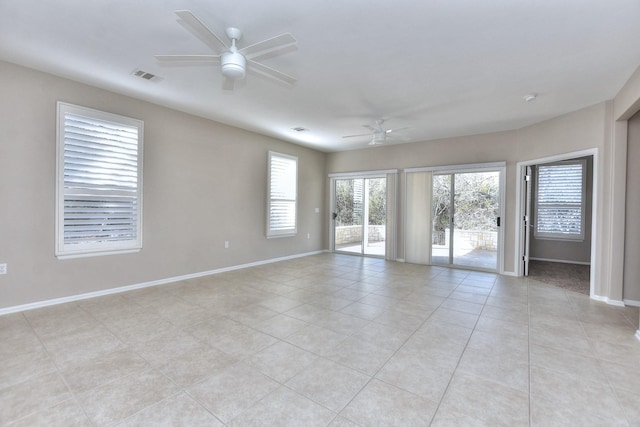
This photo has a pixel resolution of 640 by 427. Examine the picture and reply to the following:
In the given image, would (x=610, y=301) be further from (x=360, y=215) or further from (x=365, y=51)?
(x=360, y=215)

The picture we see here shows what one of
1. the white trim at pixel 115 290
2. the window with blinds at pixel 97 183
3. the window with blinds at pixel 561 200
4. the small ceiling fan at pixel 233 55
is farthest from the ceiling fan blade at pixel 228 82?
the window with blinds at pixel 561 200

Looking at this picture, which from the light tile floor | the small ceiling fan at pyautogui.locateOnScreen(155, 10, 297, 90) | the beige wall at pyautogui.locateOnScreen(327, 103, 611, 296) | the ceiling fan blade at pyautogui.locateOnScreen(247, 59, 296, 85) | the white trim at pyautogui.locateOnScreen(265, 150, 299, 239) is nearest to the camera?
the light tile floor

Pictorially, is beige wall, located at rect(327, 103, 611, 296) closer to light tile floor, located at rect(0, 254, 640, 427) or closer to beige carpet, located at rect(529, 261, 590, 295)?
beige carpet, located at rect(529, 261, 590, 295)

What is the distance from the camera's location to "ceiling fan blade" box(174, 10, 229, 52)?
1782 millimetres

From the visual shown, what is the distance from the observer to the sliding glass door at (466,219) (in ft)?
18.5

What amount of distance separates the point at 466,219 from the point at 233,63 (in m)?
5.26

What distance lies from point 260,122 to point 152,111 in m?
1.67

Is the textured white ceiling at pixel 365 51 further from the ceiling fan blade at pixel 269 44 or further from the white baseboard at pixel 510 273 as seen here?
the white baseboard at pixel 510 273

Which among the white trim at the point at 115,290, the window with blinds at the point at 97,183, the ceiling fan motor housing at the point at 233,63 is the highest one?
the ceiling fan motor housing at the point at 233,63

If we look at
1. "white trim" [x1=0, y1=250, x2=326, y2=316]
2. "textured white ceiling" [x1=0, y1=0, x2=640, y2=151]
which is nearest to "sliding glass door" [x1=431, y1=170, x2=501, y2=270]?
"textured white ceiling" [x1=0, y1=0, x2=640, y2=151]

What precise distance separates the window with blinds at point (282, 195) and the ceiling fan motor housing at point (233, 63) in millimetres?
3791

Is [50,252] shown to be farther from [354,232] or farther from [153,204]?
[354,232]

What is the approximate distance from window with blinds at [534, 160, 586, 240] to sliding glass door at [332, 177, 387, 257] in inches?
149

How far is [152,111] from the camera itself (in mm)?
4328
